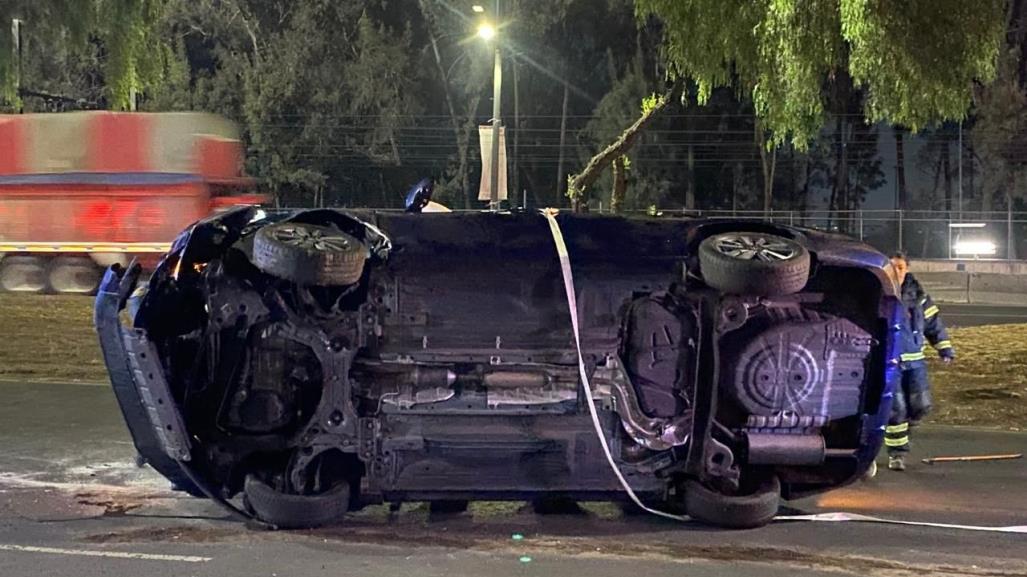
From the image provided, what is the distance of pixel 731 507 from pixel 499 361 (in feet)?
4.84

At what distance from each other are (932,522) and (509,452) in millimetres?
2483

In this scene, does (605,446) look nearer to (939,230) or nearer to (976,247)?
(976,247)

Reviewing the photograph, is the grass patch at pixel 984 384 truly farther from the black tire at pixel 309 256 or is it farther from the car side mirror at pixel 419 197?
the black tire at pixel 309 256

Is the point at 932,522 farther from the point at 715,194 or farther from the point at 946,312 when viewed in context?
the point at 715,194

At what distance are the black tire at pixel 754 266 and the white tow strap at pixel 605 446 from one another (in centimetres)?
70

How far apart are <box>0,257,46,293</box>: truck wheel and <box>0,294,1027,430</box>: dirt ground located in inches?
225

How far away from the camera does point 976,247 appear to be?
2892cm

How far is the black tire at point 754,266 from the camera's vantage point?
5.19 meters

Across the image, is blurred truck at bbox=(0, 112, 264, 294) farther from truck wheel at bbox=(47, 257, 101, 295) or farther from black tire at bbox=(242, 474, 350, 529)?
black tire at bbox=(242, 474, 350, 529)

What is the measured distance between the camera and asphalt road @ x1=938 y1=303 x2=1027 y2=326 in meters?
18.6

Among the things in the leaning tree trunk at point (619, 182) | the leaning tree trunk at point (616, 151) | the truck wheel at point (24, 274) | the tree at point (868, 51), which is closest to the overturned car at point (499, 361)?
the tree at point (868, 51)

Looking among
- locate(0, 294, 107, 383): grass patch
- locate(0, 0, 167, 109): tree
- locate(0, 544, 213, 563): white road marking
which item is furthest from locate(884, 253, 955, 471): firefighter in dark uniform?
locate(0, 0, 167, 109): tree

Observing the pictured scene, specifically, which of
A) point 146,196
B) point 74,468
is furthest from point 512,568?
point 146,196

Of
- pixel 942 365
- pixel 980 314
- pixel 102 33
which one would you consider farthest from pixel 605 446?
pixel 980 314
